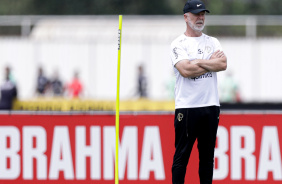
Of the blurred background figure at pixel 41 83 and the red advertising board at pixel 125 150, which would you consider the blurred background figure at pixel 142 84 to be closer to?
the blurred background figure at pixel 41 83

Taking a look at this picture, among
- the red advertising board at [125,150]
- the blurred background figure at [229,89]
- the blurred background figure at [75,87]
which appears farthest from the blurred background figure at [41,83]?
the red advertising board at [125,150]

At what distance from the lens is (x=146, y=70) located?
2575cm

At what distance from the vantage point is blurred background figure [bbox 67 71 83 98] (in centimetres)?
2395

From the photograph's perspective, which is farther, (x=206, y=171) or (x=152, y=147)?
(x=152, y=147)

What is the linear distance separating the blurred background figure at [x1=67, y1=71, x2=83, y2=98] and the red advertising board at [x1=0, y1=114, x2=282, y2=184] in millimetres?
14234

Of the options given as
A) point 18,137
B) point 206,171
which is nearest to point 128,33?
point 18,137

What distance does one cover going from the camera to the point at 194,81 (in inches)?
299

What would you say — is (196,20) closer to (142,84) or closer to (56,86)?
(142,84)

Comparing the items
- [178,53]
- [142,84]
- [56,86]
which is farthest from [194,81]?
[56,86]

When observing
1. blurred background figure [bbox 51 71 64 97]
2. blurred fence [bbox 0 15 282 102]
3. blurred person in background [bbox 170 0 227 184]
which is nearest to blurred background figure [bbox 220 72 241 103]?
blurred fence [bbox 0 15 282 102]

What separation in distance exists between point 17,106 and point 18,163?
903 cm

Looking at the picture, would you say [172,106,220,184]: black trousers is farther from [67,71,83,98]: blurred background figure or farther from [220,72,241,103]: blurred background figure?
[67,71,83,98]: blurred background figure

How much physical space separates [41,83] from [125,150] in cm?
1539

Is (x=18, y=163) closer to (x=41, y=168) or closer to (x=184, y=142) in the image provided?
(x=41, y=168)
